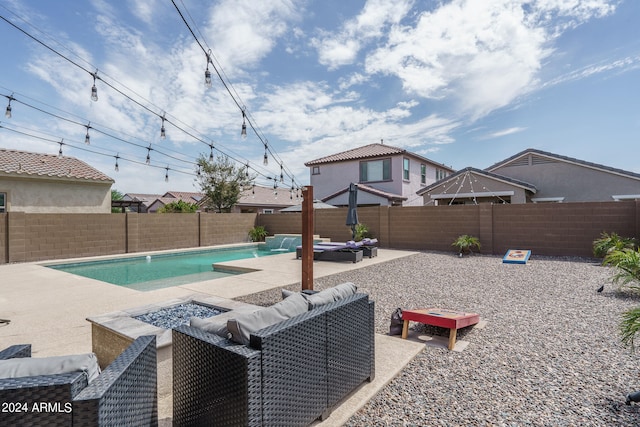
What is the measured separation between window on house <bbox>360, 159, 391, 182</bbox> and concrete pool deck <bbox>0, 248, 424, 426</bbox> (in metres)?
11.8

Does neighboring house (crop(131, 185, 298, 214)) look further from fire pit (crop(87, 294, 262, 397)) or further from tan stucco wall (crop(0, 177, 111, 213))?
fire pit (crop(87, 294, 262, 397))

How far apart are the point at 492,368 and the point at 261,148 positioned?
811cm

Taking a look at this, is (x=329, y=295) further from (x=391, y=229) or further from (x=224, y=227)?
(x=224, y=227)

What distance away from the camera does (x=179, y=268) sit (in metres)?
11.6

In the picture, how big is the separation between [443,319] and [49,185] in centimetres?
1910

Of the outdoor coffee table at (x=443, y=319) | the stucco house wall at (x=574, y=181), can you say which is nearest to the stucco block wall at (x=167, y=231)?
the outdoor coffee table at (x=443, y=319)

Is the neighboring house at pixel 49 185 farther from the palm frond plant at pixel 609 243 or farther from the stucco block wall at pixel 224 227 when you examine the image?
the palm frond plant at pixel 609 243

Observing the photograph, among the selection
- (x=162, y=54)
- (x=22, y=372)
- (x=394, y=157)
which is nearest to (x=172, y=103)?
(x=162, y=54)

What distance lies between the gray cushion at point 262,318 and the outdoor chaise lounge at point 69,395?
1.89 feet

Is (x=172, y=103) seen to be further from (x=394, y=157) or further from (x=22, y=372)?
(x=394, y=157)

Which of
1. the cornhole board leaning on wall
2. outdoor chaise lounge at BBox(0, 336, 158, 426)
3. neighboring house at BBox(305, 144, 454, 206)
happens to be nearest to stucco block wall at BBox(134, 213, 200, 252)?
neighboring house at BBox(305, 144, 454, 206)

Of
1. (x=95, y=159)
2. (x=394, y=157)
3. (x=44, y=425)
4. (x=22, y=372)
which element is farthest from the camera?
(x=394, y=157)

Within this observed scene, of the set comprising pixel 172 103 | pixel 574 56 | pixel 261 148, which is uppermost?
pixel 574 56

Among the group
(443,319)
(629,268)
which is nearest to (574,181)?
(629,268)
